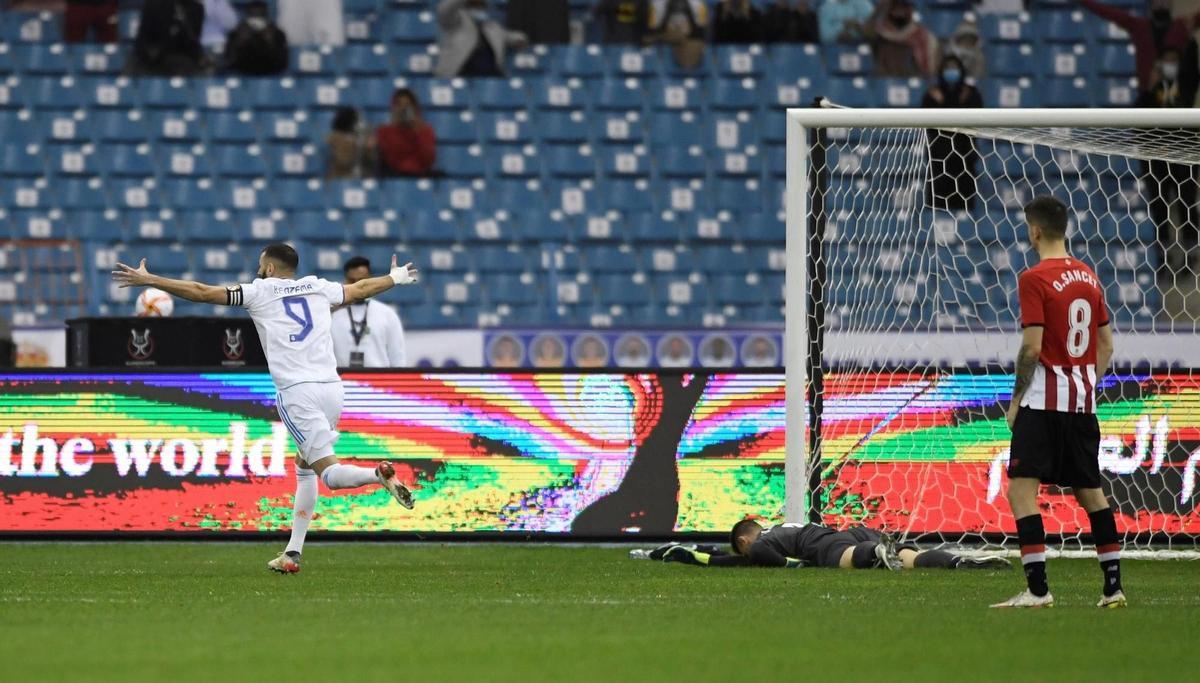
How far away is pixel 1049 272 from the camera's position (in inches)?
315

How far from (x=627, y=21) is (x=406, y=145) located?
10.5 ft

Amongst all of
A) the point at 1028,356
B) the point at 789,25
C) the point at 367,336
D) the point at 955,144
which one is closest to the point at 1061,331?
the point at 1028,356

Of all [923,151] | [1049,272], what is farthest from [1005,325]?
[1049,272]

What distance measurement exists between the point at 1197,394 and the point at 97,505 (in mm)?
7205

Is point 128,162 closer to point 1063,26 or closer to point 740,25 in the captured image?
point 740,25

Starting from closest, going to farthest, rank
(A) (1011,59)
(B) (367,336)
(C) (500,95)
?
1. (B) (367,336)
2. (C) (500,95)
3. (A) (1011,59)

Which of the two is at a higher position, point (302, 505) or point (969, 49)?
point (969, 49)

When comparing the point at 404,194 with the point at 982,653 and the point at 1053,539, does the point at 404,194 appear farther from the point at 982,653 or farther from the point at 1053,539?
the point at 982,653

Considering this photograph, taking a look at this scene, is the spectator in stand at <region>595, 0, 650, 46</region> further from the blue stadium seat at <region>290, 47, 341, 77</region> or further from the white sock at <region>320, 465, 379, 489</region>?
the white sock at <region>320, 465, 379, 489</region>

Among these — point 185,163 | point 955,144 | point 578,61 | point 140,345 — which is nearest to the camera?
point 140,345

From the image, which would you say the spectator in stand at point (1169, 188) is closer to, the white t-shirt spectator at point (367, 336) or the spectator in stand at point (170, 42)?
the white t-shirt spectator at point (367, 336)

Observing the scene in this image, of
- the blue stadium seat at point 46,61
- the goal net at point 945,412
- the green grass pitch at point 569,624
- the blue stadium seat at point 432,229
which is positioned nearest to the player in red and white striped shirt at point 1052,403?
the green grass pitch at point 569,624

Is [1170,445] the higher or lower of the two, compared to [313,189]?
lower

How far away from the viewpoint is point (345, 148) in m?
20.8
